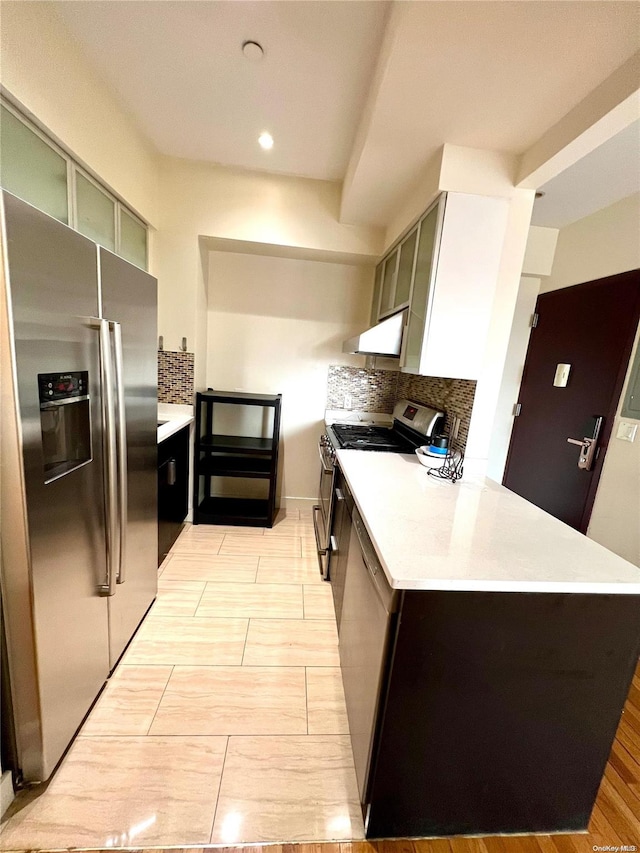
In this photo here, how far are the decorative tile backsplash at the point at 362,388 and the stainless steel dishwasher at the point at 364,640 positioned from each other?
5.97 ft

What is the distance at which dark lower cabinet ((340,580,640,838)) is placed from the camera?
0.94m

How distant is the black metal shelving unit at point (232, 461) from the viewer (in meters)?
2.77

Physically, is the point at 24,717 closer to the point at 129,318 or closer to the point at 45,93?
the point at 129,318

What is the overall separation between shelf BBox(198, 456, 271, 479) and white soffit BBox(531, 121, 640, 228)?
8.71 ft

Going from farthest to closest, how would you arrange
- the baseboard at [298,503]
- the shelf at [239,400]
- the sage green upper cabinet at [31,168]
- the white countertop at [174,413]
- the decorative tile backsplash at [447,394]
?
the baseboard at [298,503] → the shelf at [239,400] → the white countertop at [174,413] → the decorative tile backsplash at [447,394] → the sage green upper cabinet at [31,168]

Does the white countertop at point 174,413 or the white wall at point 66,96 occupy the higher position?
the white wall at point 66,96

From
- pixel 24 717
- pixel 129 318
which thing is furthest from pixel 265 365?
pixel 24 717

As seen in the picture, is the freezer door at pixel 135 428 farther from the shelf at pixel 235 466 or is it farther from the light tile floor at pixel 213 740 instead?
the shelf at pixel 235 466

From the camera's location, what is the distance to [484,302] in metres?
1.71

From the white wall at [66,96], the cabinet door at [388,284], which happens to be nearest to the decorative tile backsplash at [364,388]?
the cabinet door at [388,284]

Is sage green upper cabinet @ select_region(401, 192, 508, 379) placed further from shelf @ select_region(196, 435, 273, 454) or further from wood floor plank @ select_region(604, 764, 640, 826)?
wood floor plank @ select_region(604, 764, 640, 826)

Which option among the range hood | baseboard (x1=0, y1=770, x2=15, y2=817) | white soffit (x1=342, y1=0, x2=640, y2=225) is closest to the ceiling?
white soffit (x1=342, y1=0, x2=640, y2=225)

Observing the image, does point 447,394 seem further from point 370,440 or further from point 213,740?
point 213,740

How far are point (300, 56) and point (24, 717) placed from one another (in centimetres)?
270
